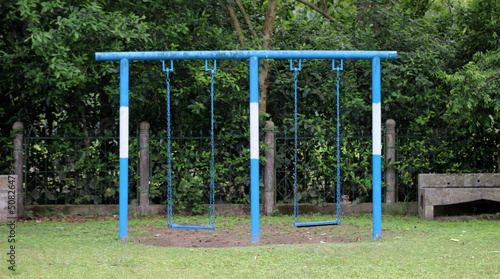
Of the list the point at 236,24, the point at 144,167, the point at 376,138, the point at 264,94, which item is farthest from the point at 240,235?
the point at 236,24

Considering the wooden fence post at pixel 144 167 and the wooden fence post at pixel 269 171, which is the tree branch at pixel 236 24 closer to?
the wooden fence post at pixel 269 171

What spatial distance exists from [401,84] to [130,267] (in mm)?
6586

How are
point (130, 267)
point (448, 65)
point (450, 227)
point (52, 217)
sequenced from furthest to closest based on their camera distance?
point (448, 65) → point (52, 217) → point (450, 227) → point (130, 267)

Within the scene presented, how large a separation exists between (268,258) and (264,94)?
5.06 metres

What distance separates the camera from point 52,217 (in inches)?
434

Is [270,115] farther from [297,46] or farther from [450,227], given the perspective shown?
[450,227]

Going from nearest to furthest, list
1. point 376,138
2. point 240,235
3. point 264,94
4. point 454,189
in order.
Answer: point 376,138 < point 240,235 < point 454,189 < point 264,94

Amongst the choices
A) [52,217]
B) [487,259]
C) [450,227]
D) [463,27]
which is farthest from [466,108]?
[52,217]

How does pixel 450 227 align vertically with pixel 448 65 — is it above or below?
below

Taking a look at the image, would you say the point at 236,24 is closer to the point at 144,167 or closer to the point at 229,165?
the point at 229,165

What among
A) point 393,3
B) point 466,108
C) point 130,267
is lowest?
point 130,267

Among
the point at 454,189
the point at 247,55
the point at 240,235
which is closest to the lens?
the point at 247,55

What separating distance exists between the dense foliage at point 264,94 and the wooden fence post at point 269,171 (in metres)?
0.37

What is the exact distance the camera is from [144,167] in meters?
11.3
